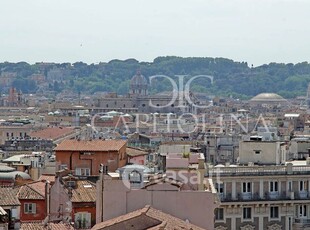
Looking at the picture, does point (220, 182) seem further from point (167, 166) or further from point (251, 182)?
point (167, 166)

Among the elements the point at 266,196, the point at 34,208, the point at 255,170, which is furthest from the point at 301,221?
the point at 34,208

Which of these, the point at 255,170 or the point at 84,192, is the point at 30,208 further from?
the point at 255,170

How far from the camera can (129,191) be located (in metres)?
24.8

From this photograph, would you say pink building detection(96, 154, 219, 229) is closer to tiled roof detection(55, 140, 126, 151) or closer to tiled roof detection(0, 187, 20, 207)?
tiled roof detection(0, 187, 20, 207)

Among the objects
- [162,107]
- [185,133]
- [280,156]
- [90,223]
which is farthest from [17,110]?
[90,223]

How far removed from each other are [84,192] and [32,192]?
154 cm

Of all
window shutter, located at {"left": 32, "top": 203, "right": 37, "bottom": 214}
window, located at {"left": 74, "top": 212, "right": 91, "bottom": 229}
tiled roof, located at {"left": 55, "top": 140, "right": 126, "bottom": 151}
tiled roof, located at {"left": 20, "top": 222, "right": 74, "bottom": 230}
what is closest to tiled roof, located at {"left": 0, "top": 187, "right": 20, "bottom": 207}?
tiled roof, located at {"left": 20, "top": 222, "right": 74, "bottom": 230}

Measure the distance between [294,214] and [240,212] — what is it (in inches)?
78.2

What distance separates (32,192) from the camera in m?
32.1

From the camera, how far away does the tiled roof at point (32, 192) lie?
31750 mm

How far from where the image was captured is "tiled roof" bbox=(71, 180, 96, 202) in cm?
3089

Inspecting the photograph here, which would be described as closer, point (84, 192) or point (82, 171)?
point (84, 192)

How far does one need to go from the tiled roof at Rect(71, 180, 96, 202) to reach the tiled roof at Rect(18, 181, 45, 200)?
98 centimetres

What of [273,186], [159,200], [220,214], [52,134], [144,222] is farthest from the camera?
[52,134]
